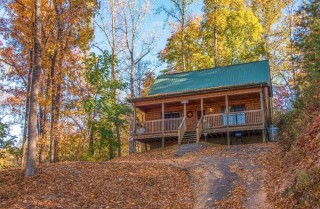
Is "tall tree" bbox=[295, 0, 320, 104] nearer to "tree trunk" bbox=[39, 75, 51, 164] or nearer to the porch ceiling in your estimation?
the porch ceiling

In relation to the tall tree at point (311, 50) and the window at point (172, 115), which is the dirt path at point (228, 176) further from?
the window at point (172, 115)

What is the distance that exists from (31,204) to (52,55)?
13925 millimetres

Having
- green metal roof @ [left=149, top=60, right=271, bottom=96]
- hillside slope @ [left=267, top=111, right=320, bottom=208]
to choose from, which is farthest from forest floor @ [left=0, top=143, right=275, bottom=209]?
green metal roof @ [left=149, top=60, right=271, bottom=96]

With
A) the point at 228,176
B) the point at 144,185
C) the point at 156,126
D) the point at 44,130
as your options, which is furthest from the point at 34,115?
the point at 156,126

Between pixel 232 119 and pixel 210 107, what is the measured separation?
105 inches

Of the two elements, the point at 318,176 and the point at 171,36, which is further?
the point at 171,36

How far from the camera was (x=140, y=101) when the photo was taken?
24391mm

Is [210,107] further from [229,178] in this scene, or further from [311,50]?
[229,178]

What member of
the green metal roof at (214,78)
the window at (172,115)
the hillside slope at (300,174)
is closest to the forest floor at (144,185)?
the hillside slope at (300,174)

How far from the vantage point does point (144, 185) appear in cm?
1198

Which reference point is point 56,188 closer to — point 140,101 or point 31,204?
point 31,204

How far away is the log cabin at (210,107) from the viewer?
70.8 feet

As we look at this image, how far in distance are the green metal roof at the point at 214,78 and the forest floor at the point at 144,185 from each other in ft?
32.7

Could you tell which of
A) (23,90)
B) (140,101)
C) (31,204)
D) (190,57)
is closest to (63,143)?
(23,90)
